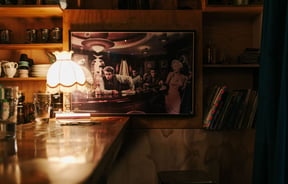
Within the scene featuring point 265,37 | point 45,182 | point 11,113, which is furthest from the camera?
point 265,37

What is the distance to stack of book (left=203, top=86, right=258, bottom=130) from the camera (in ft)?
8.41

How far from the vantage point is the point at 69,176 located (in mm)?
494

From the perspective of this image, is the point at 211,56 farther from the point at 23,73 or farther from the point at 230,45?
the point at 23,73

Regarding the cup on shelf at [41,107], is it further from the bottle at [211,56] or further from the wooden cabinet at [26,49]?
the bottle at [211,56]

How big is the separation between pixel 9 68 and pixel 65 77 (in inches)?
29.3

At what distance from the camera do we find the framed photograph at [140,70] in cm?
260

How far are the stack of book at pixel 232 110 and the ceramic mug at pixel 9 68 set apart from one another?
171 cm

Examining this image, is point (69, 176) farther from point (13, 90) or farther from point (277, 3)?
point (277, 3)

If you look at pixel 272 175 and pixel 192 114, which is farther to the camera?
pixel 192 114

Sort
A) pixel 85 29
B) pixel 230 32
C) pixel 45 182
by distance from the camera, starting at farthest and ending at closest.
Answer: pixel 230 32
pixel 85 29
pixel 45 182

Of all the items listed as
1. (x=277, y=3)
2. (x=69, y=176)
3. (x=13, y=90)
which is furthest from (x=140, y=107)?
(x=69, y=176)

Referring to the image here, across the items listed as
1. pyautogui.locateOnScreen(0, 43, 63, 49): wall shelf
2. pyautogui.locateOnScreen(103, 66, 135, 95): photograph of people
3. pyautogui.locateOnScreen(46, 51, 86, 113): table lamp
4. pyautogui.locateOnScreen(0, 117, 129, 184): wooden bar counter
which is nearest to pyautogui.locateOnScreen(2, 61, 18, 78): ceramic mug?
pyautogui.locateOnScreen(0, 43, 63, 49): wall shelf

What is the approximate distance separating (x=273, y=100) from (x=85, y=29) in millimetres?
1642

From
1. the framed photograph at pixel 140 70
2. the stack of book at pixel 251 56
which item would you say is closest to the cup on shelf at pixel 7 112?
the framed photograph at pixel 140 70
